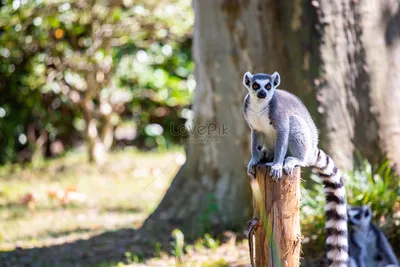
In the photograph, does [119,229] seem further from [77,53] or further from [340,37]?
[77,53]

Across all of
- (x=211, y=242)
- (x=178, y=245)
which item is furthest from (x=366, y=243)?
(x=178, y=245)

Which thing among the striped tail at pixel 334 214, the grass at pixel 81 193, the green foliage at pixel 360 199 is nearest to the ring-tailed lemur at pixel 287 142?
the striped tail at pixel 334 214

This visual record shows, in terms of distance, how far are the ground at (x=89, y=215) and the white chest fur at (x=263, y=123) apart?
1611 mm

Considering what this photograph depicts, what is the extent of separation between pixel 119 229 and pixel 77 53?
403 centimetres

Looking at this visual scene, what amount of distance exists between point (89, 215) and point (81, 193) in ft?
3.20

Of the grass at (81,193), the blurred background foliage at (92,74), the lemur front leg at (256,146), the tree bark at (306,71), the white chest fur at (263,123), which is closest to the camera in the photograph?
the white chest fur at (263,123)

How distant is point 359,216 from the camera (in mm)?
4668

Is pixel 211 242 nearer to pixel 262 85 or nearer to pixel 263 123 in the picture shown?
pixel 263 123

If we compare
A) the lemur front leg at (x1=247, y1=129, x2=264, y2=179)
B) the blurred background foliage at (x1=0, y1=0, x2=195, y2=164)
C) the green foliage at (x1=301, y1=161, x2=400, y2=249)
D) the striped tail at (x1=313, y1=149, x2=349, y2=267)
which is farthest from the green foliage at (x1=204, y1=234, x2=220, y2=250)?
the blurred background foliage at (x1=0, y1=0, x2=195, y2=164)

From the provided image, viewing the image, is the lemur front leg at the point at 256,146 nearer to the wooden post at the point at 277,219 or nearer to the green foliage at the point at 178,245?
the wooden post at the point at 277,219

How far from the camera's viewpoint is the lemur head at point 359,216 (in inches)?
184

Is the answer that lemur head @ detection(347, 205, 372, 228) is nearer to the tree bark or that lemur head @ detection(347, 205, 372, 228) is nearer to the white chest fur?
the tree bark

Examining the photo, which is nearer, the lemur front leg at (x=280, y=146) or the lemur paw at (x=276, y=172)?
the lemur paw at (x=276, y=172)

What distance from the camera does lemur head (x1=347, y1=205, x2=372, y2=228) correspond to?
4668 mm
